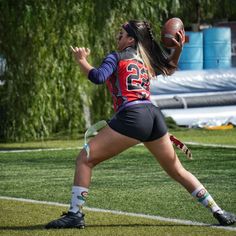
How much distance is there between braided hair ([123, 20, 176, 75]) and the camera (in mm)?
8938

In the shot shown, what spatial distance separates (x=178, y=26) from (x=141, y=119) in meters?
1.14

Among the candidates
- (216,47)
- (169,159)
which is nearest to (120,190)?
(169,159)

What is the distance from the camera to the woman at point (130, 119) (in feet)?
28.5

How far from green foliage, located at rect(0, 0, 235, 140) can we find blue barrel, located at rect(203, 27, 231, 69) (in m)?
13.2

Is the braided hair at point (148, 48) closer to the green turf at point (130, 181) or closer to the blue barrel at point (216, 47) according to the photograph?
the green turf at point (130, 181)

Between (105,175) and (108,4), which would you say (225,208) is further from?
(108,4)

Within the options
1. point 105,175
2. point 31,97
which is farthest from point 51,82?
point 105,175

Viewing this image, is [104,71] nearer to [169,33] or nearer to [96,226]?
[169,33]

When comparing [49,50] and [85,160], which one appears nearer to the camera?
[85,160]

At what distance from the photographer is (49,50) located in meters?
18.8

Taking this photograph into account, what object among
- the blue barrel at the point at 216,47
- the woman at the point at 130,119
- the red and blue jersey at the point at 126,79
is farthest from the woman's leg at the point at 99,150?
the blue barrel at the point at 216,47

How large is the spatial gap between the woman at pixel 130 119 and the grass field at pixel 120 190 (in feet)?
0.95

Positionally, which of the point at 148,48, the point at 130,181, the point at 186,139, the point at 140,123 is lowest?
the point at 186,139

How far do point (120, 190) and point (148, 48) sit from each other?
307 centimetres
